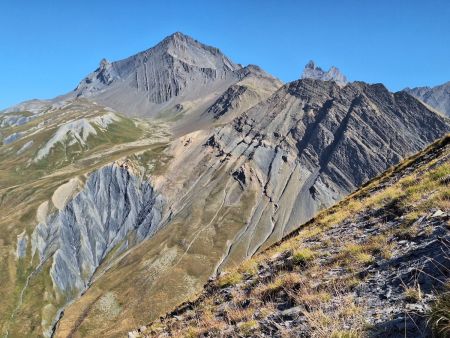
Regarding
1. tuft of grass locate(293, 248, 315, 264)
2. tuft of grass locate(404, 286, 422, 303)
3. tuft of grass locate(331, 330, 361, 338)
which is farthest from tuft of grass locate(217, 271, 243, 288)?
tuft of grass locate(331, 330, 361, 338)

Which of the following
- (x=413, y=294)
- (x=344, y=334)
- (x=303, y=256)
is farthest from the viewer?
(x=303, y=256)

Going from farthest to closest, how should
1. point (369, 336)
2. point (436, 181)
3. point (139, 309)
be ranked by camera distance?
point (139, 309) < point (436, 181) < point (369, 336)

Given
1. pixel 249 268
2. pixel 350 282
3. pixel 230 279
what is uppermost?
pixel 249 268

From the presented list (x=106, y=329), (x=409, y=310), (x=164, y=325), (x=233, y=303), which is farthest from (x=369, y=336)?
(x=106, y=329)

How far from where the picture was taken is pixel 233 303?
1512 centimetres

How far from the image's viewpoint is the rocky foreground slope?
9289 mm

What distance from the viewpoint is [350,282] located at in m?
12.0

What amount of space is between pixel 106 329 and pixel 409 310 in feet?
540

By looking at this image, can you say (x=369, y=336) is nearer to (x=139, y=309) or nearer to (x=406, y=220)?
(x=406, y=220)

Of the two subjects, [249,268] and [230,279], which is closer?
[230,279]

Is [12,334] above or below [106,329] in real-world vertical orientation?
above

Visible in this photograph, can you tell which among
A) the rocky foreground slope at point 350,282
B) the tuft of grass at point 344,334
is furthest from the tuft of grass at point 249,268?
the tuft of grass at point 344,334

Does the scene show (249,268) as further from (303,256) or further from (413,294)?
(413,294)

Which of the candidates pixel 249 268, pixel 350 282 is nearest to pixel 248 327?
pixel 350 282
